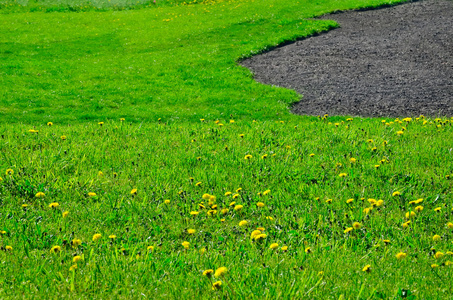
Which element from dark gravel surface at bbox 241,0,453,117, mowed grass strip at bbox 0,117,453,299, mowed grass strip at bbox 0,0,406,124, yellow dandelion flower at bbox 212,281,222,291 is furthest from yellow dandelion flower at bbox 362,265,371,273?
dark gravel surface at bbox 241,0,453,117

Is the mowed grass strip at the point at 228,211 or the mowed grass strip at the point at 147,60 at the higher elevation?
the mowed grass strip at the point at 147,60

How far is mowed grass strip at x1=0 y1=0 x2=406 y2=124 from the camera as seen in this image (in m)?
9.52

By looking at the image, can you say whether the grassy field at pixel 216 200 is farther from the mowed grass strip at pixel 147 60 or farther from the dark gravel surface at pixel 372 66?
the dark gravel surface at pixel 372 66

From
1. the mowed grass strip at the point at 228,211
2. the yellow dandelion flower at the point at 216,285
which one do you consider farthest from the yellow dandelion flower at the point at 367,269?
the yellow dandelion flower at the point at 216,285

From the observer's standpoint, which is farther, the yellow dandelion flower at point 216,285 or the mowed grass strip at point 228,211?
the mowed grass strip at point 228,211

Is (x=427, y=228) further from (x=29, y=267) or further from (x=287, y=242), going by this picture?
(x=29, y=267)

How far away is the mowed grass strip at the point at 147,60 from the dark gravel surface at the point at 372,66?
2.73 ft

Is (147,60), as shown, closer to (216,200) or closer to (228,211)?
(216,200)

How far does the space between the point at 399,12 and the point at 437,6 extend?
208cm

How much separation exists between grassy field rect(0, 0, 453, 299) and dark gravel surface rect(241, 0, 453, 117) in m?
1.21

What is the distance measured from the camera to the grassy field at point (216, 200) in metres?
3.03

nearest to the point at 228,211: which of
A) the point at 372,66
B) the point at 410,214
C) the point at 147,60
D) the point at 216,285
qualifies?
the point at 216,285

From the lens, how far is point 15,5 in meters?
23.9

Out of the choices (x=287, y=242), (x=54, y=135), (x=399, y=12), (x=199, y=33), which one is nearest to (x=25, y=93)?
(x=54, y=135)
